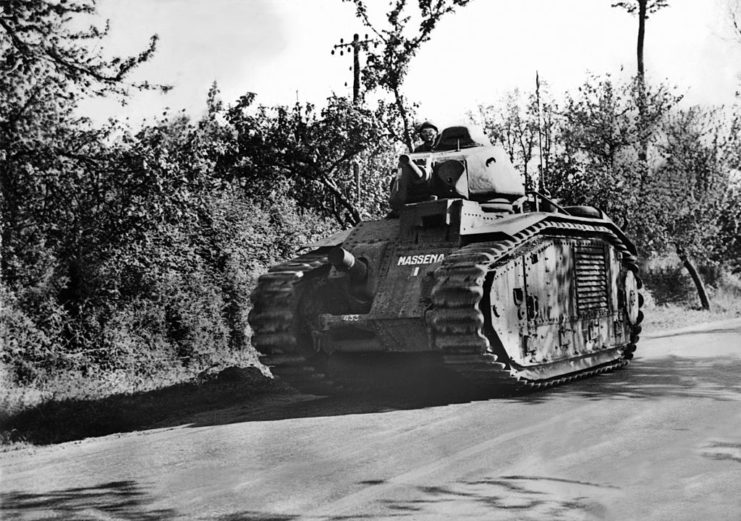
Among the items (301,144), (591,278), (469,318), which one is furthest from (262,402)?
(301,144)

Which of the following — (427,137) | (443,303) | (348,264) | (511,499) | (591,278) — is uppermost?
(427,137)

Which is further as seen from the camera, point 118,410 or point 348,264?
point 348,264

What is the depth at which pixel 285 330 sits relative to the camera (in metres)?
10.4

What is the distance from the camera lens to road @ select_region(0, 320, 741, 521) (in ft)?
17.2

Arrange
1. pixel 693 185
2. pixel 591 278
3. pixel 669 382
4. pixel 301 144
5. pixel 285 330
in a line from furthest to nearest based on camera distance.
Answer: pixel 693 185
pixel 301 144
pixel 591 278
pixel 669 382
pixel 285 330

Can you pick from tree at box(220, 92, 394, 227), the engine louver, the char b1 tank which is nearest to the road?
the char b1 tank

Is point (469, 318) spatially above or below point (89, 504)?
above

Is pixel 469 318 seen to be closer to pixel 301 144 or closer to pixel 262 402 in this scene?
pixel 262 402

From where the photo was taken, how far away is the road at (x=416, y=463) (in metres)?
5.25

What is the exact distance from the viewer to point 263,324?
10555 mm

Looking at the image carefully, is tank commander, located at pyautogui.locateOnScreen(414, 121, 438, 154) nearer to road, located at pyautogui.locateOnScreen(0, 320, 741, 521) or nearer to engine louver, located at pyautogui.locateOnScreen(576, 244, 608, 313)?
engine louver, located at pyautogui.locateOnScreen(576, 244, 608, 313)

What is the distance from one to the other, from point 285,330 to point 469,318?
8.20ft

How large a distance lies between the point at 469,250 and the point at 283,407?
9.29 ft

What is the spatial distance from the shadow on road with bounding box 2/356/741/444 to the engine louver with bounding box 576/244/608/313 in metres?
1.14
